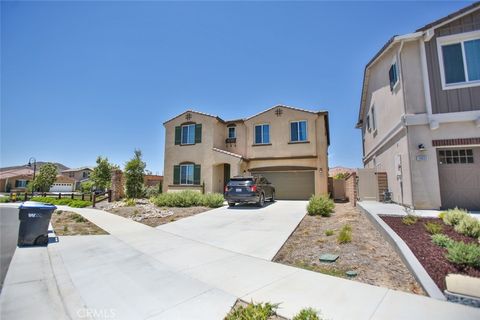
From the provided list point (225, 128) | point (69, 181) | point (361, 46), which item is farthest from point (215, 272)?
point (69, 181)

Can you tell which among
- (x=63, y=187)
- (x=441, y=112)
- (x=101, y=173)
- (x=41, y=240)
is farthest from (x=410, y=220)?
(x=63, y=187)

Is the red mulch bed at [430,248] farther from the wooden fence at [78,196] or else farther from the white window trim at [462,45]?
the wooden fence at [78,196]

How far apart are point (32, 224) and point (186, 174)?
45.2 feet

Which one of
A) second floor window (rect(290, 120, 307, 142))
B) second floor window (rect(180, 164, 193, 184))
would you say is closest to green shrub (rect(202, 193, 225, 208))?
second floor window (rect(180, 164, 193, 184))

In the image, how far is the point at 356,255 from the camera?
5.49 m

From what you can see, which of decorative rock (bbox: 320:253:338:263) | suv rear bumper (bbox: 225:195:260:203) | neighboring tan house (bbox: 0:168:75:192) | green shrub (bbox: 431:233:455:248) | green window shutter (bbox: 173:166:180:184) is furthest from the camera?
neighboring tan house (bbox: 0:168:75:192)

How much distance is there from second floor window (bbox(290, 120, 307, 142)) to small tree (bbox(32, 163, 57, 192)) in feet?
129

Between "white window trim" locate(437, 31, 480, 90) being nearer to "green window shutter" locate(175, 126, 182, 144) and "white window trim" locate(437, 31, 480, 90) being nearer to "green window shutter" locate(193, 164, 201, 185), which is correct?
"green window shutter" locate(193, 164, 201, 185)

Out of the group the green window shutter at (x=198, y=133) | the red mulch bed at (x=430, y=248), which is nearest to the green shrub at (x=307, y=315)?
the red mulch bed at (x=430, y=248)

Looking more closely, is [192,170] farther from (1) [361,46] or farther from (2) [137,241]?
(1) [361,46]

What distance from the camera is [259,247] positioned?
21.7 ft

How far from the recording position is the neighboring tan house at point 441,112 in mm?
8984

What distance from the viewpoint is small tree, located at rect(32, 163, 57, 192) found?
36.6 m

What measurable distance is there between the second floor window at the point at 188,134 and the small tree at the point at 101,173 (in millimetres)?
14771
